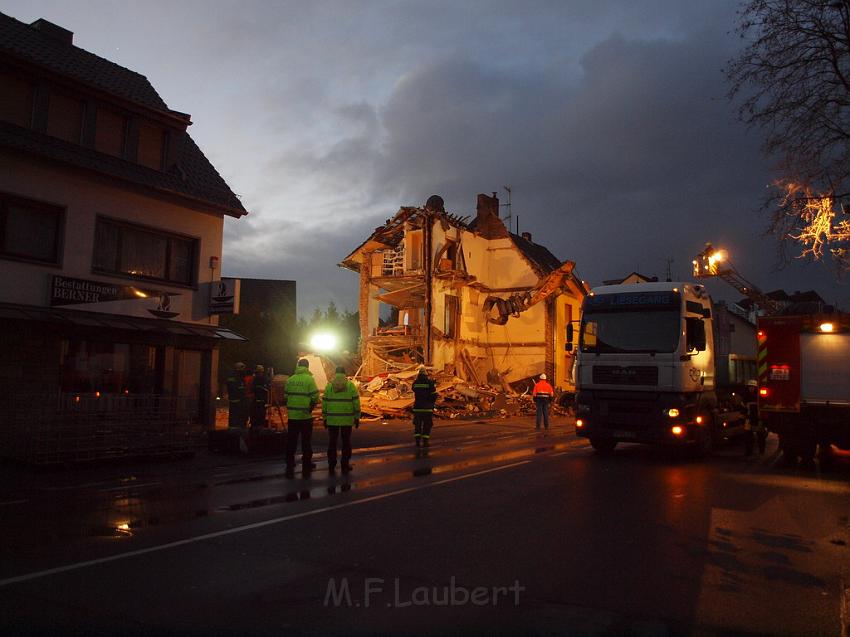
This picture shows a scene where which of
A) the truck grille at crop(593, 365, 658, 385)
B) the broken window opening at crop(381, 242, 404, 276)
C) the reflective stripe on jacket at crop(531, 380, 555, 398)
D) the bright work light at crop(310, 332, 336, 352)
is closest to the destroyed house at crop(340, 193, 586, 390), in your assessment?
the broken window opening at crop(381, 242, 404, 276)

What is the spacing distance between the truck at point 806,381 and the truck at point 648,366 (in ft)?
4.06

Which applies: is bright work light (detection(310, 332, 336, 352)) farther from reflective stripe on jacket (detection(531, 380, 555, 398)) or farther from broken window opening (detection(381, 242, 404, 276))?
reflective stripe on jacket (detection(531, 380, 555, 398))

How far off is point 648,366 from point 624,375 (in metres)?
0.52

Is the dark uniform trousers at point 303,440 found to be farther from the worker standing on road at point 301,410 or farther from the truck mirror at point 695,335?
the truck mirror at point 695,335

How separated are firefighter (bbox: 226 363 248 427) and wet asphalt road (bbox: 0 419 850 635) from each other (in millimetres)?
5443

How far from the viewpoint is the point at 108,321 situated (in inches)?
583

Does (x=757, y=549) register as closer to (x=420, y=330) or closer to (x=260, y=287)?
(x=420, y=330)

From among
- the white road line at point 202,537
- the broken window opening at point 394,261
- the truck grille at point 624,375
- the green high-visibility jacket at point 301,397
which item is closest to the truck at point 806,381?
the truck grille at point 624,375

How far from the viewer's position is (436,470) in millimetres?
11992

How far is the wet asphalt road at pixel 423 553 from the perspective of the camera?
15.6 feet

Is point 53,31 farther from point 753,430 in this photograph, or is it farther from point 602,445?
point 753,430

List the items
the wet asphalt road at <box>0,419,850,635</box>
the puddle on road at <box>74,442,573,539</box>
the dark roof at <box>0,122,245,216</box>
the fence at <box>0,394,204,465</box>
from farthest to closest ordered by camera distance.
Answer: the dark roof at <box>0,122,245,216</box>, the fence at <box>0,394,204,465</box>, the puddle on road at <box>74,442,573,539</box>, the wet asphalt road at <box>0,419,850,635</box>

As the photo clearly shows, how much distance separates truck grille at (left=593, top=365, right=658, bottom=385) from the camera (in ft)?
43.5

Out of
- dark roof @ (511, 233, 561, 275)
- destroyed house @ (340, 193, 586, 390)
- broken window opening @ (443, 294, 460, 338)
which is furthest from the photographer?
dark roof @ (511, 233, 561, 275)
